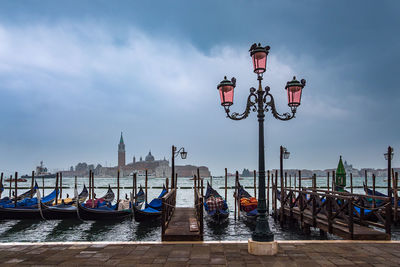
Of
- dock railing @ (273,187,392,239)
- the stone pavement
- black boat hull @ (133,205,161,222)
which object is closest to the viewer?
the stone pavement

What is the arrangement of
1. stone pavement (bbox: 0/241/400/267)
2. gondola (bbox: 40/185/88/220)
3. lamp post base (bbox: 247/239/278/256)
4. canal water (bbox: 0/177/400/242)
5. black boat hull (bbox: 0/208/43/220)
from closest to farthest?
1. stone pavement (bbox: 0/241/400/267)
2. lamp post base (bbox: 247/239/278/256)
3. canal water (bbox: 0/177/400/242)
4. gondola (bbox: 40/185/88/220)
5. black boat hull (bbox: 0/208/43/220)

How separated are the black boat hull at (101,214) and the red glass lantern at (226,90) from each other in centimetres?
1075

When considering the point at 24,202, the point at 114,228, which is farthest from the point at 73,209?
the point at 24,202

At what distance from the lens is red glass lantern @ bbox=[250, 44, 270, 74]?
4996 millimetres

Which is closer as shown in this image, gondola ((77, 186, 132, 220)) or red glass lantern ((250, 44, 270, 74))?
red glass lantern ((250, 44, 270, 74))

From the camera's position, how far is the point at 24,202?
16.8m

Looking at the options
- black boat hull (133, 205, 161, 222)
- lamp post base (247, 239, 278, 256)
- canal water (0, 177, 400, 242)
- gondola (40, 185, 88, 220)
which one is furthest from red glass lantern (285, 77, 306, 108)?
gondola (40, 185, 88, 220)

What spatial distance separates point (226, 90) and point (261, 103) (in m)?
0.66

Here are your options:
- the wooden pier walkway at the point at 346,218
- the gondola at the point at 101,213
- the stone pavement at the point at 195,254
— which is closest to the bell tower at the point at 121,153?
the gondola at the point at 101,213

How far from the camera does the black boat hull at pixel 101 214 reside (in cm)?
1352

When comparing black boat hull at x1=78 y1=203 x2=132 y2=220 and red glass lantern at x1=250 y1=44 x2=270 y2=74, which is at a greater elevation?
red glass lantern at x1=250 y1=44 x2=270 y2=74

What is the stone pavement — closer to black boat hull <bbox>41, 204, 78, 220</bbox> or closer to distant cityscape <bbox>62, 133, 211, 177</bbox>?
black boat hull <bbox>41, 204, 78, 220</bbox>

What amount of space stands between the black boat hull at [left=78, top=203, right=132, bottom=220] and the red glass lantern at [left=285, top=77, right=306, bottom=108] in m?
11.4

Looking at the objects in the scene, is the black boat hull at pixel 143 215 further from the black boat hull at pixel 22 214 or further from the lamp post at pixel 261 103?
the lamp post at pixel 261 103
